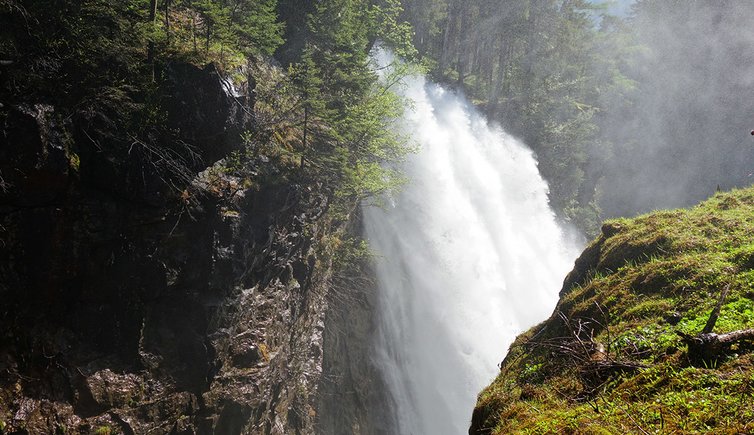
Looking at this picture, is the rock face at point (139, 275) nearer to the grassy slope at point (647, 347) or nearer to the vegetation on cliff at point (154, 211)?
the vegetation on cliff at point (154, 211)

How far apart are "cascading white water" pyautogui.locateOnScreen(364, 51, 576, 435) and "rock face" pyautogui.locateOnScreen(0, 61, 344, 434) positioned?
6931 mm

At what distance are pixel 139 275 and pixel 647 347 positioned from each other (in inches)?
360

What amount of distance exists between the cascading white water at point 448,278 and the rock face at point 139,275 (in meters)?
6.93

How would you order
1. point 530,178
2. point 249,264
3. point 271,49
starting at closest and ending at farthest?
point 249,264 < point 271,49 < point 530,178

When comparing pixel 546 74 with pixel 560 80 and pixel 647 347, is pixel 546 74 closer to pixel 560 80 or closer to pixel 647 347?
pixel 560 80

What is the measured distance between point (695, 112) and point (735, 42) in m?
5.81

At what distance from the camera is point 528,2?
30.0m

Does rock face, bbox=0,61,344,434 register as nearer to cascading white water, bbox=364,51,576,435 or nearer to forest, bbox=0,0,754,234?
forest, bbox=0,0,754,234

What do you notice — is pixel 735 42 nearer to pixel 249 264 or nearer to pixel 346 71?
pixel 346 71

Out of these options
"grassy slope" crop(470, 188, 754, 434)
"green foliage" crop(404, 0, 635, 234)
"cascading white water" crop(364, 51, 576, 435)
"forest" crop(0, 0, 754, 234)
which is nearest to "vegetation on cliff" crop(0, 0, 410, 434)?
"forest" crop(0, 0, 754, 234)

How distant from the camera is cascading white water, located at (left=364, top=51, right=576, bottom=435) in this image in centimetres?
1800

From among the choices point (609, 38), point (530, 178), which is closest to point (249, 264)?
point (530, 178)

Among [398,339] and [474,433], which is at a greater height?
[398,339]

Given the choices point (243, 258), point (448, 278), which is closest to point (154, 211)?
point (243, 258)
